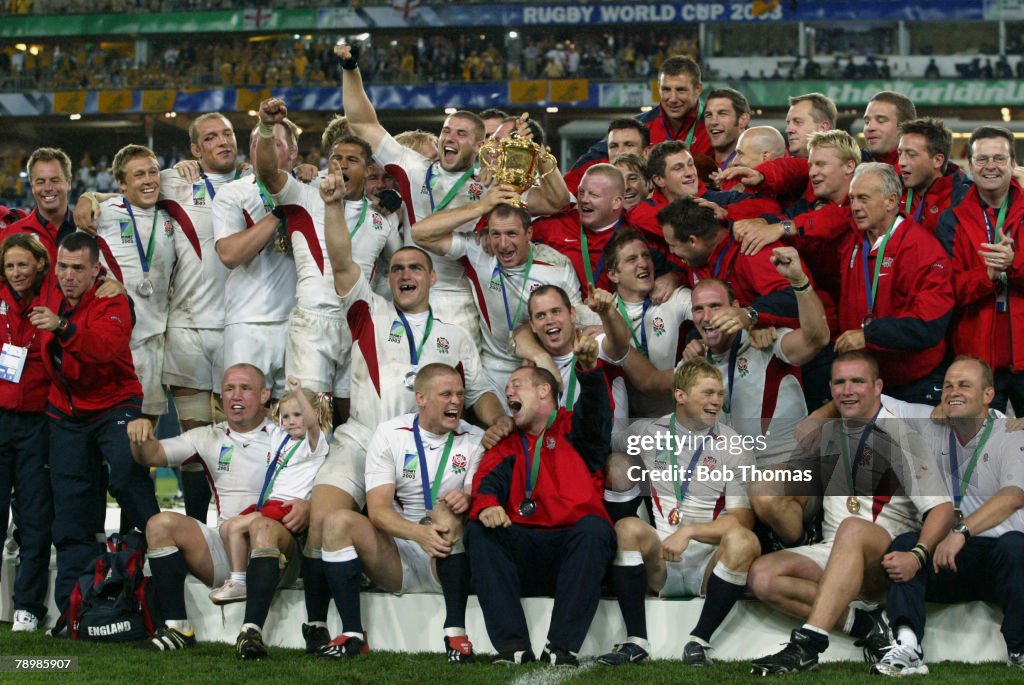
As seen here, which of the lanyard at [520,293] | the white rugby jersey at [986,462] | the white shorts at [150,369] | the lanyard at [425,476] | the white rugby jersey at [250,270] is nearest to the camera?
the white rugby jersey at [986,462]

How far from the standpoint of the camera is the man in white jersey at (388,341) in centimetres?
568

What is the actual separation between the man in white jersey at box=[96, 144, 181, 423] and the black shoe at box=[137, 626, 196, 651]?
1.51 m

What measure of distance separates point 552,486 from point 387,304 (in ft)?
4.46

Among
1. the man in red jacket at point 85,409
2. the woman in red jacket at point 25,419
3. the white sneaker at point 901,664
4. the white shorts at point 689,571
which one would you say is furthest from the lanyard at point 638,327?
the woman in red jacket at point 25,419

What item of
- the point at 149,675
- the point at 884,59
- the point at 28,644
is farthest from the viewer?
the point at 884,59

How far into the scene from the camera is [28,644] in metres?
5.39

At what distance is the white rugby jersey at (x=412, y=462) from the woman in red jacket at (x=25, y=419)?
179 cm

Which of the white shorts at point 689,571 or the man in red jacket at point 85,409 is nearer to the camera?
the white shorts at point 689,571

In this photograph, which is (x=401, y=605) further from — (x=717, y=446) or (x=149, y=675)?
(x=717, y=446)

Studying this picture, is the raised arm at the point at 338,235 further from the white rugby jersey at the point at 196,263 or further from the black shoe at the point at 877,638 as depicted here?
the black shoe at the point at 877,638

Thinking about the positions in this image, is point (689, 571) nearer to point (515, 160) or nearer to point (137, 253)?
point (515, 160)

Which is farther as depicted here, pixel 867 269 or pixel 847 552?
pixel 867 269

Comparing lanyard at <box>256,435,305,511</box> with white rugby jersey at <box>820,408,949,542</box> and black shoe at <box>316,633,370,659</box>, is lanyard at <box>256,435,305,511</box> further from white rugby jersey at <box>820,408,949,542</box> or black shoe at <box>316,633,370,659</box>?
white rugby jersey at <box>820,408,949,542</box>

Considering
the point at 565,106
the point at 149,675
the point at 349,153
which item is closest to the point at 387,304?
the point at 349,153
